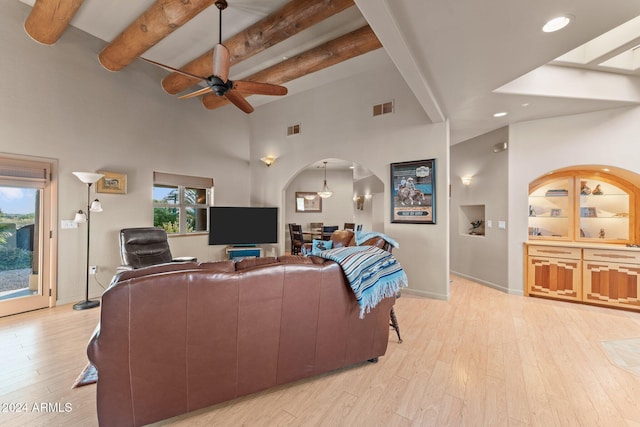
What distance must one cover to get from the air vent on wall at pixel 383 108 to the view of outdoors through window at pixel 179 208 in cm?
385

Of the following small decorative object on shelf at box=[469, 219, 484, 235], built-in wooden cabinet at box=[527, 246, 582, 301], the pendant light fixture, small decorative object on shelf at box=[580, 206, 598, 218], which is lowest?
built-in wooden cabinet at box=[527, 246, 582, 301]

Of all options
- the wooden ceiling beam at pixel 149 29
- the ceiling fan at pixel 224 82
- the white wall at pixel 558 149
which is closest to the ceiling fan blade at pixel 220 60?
the ceiling fan at pixel 224 82

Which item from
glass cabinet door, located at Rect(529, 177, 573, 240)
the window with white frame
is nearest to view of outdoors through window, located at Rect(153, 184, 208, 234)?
the window with white frame

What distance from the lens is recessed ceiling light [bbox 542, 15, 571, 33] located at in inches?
80.0

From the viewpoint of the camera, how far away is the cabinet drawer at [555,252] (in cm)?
423

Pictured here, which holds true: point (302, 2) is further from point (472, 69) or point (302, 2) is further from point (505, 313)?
point (505, 313)

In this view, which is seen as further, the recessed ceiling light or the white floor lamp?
the white floor lamp

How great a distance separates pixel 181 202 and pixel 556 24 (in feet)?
19.1

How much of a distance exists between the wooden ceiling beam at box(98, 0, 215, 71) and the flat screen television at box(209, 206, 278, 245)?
9.24 ft

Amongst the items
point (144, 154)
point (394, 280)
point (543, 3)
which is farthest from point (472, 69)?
point (144, 154)

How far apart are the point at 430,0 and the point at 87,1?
4.21 meters

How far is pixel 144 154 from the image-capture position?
4895 mm

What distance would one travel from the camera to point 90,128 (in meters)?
4.25

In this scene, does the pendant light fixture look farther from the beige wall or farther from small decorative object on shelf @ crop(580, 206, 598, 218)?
small decorative object on shelf @ crop(580, 206, 598, 218)
